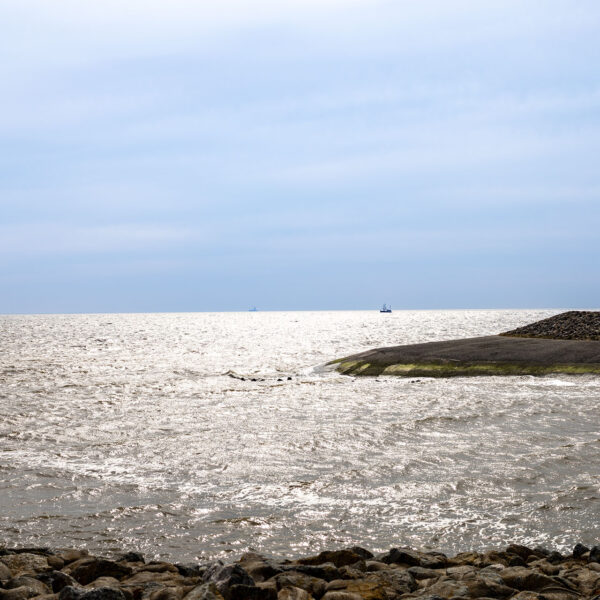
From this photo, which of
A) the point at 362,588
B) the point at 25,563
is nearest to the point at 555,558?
the point at 362,588

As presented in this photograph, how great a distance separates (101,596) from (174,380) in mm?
39297

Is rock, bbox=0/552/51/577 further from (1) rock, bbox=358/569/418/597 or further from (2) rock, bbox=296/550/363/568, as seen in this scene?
(1) rock, bbox=358/569/418/597

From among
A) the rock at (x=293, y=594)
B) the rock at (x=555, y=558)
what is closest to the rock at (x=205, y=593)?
the rock at (x=293, y=594)

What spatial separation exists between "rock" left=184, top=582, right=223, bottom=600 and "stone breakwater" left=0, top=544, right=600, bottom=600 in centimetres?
1

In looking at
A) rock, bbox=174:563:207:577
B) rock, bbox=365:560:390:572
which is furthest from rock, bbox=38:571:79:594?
rock, bbox=365:560:390:572

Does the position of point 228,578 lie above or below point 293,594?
above

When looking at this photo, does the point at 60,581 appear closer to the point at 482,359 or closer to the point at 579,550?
the point at 579,550

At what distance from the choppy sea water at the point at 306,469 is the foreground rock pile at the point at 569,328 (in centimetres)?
1374

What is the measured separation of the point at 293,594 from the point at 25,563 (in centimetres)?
432

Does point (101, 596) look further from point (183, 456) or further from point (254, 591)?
point (183, 456)

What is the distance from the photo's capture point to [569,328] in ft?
168

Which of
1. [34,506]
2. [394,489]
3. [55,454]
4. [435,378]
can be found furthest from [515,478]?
[435,378]

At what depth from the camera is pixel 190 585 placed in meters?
8.96

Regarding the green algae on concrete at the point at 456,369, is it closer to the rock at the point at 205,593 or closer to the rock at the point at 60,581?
the rock at the point at 205,593
